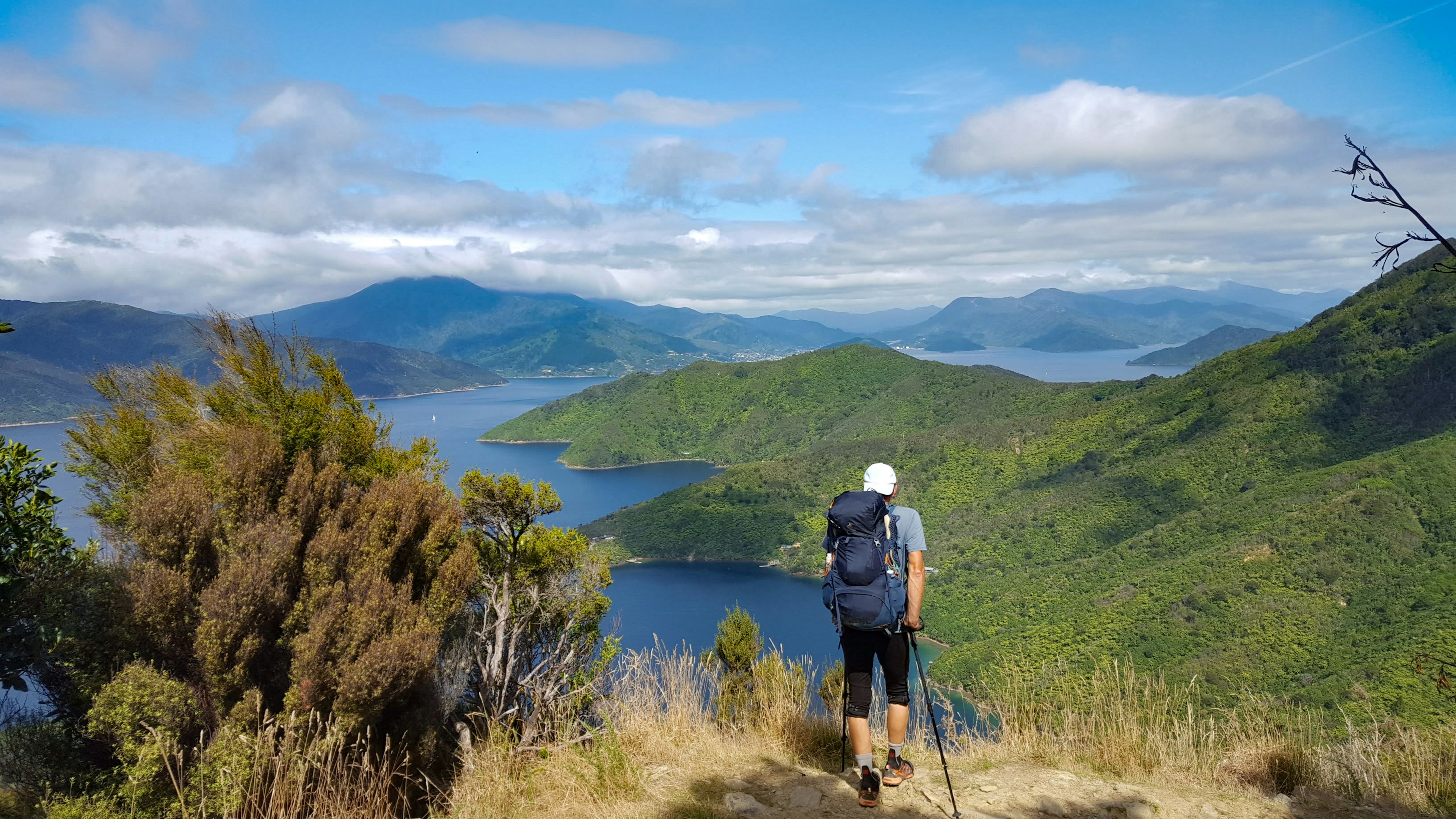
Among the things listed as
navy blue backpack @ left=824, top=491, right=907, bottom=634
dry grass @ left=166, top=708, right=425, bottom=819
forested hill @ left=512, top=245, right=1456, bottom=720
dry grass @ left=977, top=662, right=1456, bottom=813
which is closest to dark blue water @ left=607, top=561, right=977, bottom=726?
forested hill @ left=512, top=245, right=1456, bottom=720

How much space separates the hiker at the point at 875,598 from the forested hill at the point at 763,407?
10448 centimetres

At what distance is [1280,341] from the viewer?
71312mm

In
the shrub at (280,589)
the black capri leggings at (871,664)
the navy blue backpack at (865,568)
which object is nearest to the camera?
the navy blue backpack at (865,568)

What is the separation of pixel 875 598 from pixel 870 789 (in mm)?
866

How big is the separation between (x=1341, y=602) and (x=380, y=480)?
136 feet

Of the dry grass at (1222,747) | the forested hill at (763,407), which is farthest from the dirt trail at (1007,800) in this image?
the forested hill at (763,407)

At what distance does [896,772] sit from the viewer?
3.79 m

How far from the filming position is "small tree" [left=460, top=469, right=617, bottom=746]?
267 inches

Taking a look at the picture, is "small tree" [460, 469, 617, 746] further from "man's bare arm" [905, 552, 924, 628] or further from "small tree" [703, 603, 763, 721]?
"man's bare arm" [905, 552, 924, 628]

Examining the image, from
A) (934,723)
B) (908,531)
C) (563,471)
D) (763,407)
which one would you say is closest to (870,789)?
(934,723)

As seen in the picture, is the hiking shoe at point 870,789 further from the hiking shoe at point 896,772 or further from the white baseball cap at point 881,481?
the white baseball cap at point 881,481

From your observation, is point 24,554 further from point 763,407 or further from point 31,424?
point 31,424

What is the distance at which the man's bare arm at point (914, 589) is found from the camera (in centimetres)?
379

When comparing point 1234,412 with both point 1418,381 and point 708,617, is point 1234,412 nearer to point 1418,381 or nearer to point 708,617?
point 1418,381
